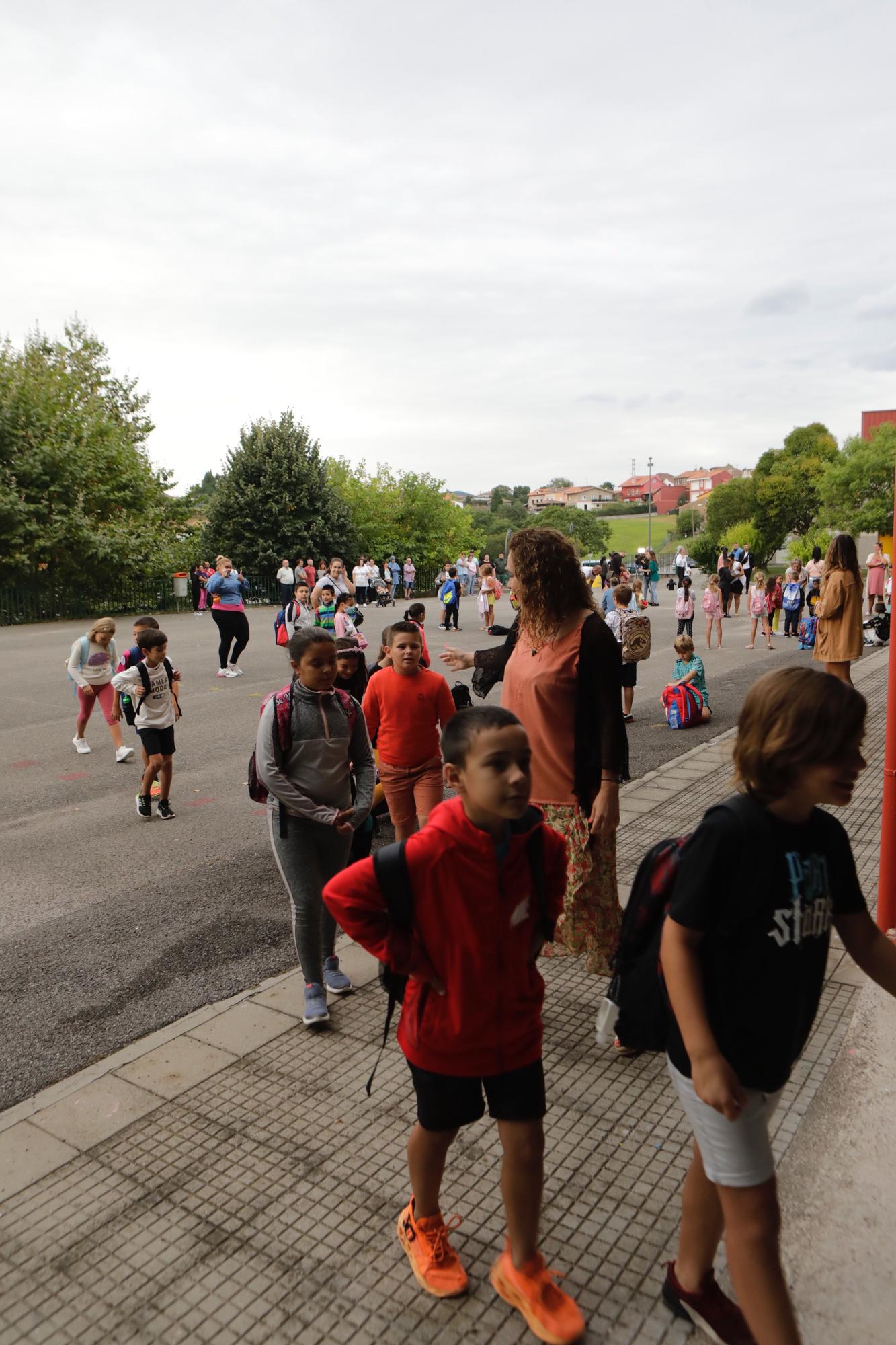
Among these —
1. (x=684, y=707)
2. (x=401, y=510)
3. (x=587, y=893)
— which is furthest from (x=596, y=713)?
(x=401, y=510)

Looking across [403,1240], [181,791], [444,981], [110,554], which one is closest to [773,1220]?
[444,981]

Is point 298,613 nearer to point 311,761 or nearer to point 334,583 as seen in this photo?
point 334,583

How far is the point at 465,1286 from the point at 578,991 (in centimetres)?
189

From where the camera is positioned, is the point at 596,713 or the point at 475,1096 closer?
the point at 475,1096

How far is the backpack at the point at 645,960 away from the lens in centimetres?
214

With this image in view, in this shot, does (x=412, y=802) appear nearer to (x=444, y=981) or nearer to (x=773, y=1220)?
(x=444, y=981)

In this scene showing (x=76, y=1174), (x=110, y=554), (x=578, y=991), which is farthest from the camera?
(x=110, y=554)

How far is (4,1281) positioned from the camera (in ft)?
8.94

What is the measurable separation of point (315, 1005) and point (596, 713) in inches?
68.5

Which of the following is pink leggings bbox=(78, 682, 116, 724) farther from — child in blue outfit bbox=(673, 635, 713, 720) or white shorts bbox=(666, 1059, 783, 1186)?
white shorts bbox=(666, 1059, 783, 1186)

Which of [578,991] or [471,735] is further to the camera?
[578,991]

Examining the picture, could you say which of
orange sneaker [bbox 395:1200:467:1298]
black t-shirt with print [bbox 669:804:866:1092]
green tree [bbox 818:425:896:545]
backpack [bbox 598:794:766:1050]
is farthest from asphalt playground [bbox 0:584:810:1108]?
green tree [bbox 818:425:896:545]

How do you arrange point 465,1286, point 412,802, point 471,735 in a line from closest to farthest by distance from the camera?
point 471,735 < point 465,1286 < point 412,802

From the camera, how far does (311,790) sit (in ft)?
13.7
